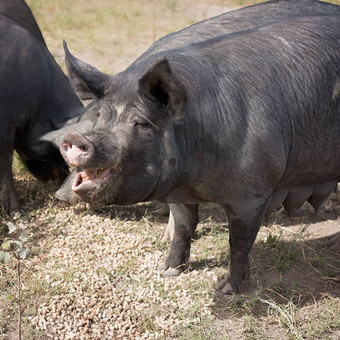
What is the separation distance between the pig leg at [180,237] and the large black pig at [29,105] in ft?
6.01

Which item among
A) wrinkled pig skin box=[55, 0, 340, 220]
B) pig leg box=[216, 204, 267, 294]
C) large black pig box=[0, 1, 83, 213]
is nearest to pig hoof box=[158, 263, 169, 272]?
pig leg box=[216, 204, 267, 294]

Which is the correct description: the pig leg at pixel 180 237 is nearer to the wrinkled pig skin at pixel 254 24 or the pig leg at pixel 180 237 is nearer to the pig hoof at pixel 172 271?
the pig hoof at pixel 172 271

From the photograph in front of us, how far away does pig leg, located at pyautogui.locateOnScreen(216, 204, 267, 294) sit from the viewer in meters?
3.99

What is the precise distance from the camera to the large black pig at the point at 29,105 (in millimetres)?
5672

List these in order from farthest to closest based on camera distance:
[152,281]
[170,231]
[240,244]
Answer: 1. [170,231]
2. [152,281]
3. [240,244]

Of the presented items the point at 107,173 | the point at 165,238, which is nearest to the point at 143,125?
the point at 107,173

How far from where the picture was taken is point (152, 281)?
15.1 ft

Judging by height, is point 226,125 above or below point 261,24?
below

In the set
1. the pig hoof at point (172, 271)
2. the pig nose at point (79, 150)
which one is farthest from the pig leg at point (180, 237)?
the pig nose at point (79, 150)

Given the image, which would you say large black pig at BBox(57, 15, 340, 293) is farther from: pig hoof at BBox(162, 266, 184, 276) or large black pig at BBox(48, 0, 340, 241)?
pig hoof at BBox(162, 266, 184, 276)

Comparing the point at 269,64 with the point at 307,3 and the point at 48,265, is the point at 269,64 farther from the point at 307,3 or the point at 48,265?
the point at 48,265

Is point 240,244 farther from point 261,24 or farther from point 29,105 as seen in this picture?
point 29,105

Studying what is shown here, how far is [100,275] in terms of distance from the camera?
4602 mm

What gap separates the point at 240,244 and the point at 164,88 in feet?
4.62
